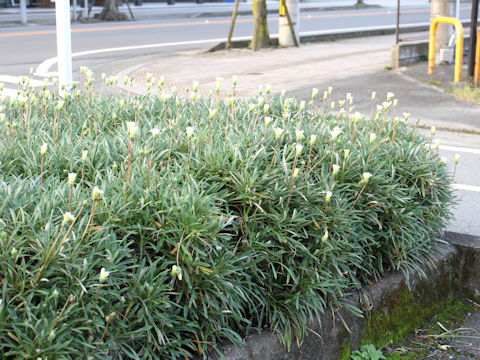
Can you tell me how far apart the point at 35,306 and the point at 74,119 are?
259 cm

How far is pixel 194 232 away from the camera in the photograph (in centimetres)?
320

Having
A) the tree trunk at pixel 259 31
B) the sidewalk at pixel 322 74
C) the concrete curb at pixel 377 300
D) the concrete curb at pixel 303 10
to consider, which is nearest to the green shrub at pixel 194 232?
the concrete curb at pixel 377 300

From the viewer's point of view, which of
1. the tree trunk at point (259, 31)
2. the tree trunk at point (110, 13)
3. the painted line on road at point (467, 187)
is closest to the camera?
the painted line on road at point (467, 187)

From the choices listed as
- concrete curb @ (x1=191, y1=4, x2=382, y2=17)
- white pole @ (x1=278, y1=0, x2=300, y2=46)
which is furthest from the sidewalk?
concrete curb @ (x1=191, y1=4, x2=382, y2=17)

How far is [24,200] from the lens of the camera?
11.0 feet

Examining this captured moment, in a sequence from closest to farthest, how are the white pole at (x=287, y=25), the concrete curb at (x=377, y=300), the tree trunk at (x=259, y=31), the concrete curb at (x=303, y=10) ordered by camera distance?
the concrete curb at (x=377, y=300), the tree trunk at (x=259, y=31), the white pole at (x=287, y=25), the concrete curb at (x=303, y=10)

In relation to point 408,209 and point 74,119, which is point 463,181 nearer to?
point 408,209

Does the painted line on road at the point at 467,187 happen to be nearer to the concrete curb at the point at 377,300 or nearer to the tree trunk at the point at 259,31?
the concrete curb at the point at 377,300

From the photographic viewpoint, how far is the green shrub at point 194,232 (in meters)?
2.88

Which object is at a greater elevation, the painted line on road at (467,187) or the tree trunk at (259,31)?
the tree trunk at (259,31)

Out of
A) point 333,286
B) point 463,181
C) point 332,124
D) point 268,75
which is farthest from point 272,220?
point 268,75

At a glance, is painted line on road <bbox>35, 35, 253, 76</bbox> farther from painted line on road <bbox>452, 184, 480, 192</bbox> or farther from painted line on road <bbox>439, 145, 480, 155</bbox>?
painted line on road <bbox>452, 184, 480, 192</bbox>

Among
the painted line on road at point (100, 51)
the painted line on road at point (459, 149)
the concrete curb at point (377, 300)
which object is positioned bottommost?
the concrete curb at point (377, 300)

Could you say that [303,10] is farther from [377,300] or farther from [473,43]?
[377,300]
